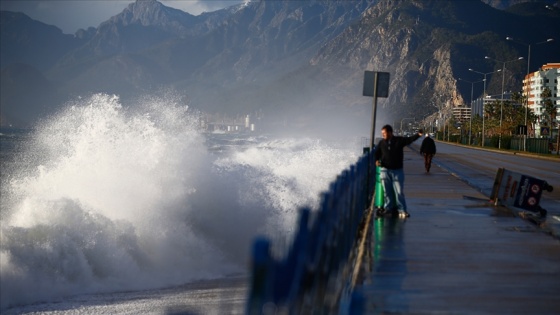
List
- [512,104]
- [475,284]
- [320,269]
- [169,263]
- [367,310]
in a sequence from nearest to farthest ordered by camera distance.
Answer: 1. [320,269]
2. [367,310]
3. [475,284]
4. [169,263]
5. [512,104]

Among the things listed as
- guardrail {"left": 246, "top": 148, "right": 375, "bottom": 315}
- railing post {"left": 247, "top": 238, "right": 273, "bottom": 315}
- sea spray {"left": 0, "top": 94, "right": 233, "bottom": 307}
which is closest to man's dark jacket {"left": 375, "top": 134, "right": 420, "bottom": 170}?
sea spray {"left": 0, "top": 94, "right": 233, "bottom": 307}

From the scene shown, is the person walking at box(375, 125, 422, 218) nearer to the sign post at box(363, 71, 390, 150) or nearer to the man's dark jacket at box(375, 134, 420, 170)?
the man's dark jacket at box(375, 134, 420, 170)

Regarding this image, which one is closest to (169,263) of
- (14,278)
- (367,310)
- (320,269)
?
(14,278)

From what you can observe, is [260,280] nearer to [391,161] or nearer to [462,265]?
[462,265]

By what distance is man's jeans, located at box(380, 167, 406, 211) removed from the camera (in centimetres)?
1438

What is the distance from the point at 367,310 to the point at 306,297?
3.17 metres

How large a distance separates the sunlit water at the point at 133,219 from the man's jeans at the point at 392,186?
9.48 ft

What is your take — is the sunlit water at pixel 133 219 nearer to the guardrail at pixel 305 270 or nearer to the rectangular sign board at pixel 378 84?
the rectangular sign board at pixel 378 84

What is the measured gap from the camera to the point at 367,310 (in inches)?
281

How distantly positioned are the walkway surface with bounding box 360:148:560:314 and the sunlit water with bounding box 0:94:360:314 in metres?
2.01

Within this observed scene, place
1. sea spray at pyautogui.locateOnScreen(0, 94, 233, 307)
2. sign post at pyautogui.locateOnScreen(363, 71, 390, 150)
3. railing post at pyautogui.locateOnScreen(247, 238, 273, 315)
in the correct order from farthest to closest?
sign post at pyautogui.locateOnScreen(363, 71, 390, 150) → sea spray at pyautogui.locateOnScreen(0, 94, 233, 307) → railing post at pyautogui.locateOnScreen(247, 238, 273, 315)

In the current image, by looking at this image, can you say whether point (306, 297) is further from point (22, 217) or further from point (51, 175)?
point (51, 175)

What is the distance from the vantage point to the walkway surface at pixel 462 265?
7574 mm

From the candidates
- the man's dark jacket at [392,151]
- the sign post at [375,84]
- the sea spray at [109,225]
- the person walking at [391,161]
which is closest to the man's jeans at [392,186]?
the person walking at [391,161]
